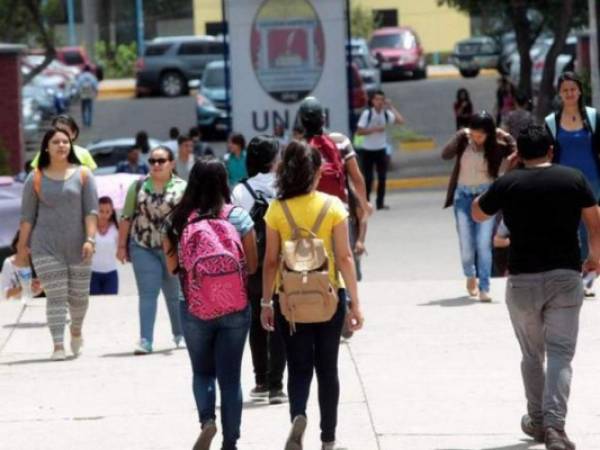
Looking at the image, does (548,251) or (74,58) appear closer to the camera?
(548,251)

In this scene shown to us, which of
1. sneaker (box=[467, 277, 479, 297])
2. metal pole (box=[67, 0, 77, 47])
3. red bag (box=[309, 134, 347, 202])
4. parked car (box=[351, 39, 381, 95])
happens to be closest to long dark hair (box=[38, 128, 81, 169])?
red bag (box=[309, 134, 347, 202])

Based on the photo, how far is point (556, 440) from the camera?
325 inches

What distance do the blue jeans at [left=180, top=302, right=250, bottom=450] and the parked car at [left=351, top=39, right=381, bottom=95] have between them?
31.9 metres

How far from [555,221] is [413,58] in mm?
43732

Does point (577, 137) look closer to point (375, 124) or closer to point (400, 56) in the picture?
point (375, 124)

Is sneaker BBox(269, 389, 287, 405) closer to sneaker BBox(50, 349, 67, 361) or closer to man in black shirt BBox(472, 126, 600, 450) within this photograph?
man in black shirt BBox(472, 126, 600, 450)

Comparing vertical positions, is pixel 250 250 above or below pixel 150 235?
above

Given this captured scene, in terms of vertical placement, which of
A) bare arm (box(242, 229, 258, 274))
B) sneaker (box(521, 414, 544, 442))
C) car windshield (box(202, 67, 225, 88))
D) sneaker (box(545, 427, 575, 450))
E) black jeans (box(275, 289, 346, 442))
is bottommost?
sneaker (box(521, 414, 544, 442))

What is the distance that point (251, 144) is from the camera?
32.1 feet

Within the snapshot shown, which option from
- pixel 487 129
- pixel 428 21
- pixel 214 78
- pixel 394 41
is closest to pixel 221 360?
pixel 487 129

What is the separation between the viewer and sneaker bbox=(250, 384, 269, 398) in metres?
10.1

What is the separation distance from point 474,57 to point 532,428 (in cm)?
4413

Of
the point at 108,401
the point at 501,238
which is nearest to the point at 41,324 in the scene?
the point at 108,401

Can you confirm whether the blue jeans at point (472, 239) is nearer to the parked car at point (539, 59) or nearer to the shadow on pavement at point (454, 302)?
the shadow on pavement at point (454, 302)
